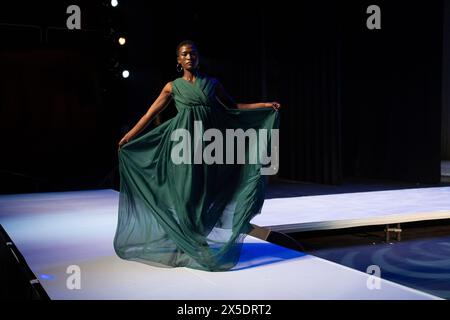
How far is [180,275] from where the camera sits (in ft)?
9.20

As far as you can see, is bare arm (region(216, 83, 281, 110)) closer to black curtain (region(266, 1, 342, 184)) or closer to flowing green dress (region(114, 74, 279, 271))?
flowing green dress (region(114, 74, 279, 271))

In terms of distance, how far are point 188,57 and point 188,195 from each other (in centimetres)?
73

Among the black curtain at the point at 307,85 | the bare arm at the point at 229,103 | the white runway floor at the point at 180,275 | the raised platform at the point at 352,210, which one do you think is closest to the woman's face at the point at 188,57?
the bare arm at the point at 229,103

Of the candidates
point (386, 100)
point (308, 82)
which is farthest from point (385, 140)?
point (308, 82)

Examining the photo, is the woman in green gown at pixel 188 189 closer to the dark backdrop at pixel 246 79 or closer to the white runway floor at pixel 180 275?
the white runway floor at pixel 180 275

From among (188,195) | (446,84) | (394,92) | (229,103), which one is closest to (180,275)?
(188,195)

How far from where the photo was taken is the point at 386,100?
328 inches

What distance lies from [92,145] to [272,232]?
3758 millimetres

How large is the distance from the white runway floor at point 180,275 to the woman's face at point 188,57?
1074 millimetres

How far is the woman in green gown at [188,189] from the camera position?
296 centimetres

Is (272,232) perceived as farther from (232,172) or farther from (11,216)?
(11,216)

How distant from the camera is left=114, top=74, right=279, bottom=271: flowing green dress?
9.70 ft

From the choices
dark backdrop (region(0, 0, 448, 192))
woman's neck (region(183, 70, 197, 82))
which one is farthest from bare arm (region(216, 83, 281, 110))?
dark backdrop (region(0, 0, 448, 192))
